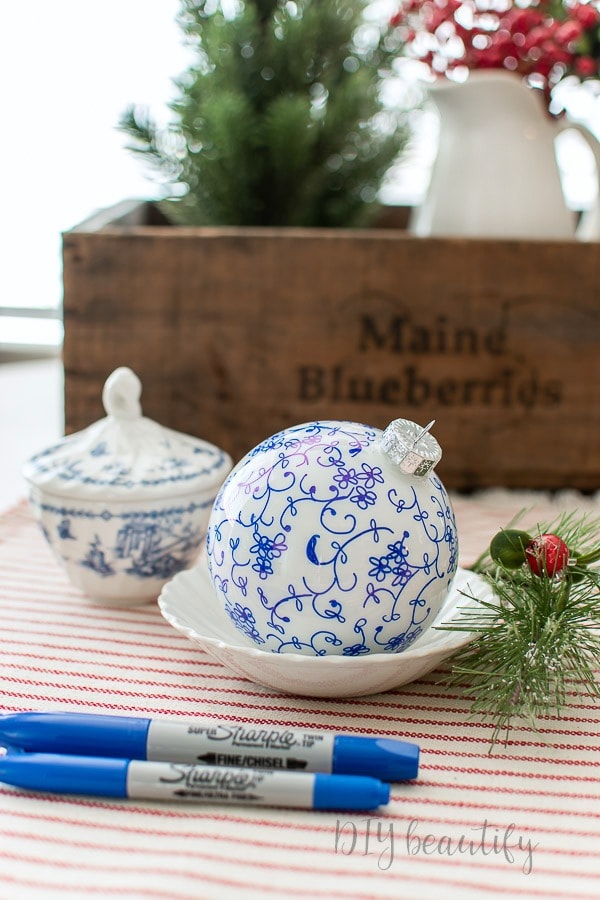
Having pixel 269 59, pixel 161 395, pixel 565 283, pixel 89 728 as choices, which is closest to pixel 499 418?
pixel 565 283

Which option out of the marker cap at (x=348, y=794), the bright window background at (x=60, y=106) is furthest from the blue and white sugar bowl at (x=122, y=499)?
the bright window background at (x=60, y=106)

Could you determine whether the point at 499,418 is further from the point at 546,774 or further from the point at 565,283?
the point at 546,774

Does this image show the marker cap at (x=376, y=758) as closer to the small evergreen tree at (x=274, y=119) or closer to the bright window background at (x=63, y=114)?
the small evergreen tree at (x=274, y=119)

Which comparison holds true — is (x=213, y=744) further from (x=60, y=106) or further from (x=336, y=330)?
(x=60, y=106)

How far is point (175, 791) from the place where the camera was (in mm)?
343

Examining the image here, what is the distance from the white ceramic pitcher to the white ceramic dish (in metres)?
0.43

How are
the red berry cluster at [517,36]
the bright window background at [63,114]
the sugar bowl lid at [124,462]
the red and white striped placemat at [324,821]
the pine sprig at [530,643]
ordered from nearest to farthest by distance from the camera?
the red and white striped placemat at [324,821], the pine sprig at [530,643], the sugar bowl lid at [124,462], the red berry cluster at [517,36], the bright window background at [63,114]

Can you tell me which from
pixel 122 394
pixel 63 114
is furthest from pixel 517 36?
pixel 63 114

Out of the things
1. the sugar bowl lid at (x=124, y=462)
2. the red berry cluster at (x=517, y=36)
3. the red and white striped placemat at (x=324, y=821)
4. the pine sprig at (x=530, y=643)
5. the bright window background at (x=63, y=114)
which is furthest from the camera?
the bright window background at (x=63, y=114)

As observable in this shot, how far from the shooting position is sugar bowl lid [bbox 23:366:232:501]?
1.72 feet

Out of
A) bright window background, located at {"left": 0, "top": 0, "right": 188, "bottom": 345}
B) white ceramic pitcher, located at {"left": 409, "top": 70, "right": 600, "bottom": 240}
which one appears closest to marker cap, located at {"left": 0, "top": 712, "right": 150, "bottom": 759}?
white ceramic pitcher, located at {"left": 409, "top": 70, "right": 600, "bottom": 240}

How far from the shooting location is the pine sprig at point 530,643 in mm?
410

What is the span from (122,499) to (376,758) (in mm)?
220

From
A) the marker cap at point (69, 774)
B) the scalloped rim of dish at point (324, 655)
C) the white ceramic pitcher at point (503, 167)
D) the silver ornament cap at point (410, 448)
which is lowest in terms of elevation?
the marker cap at point (69, 774)
